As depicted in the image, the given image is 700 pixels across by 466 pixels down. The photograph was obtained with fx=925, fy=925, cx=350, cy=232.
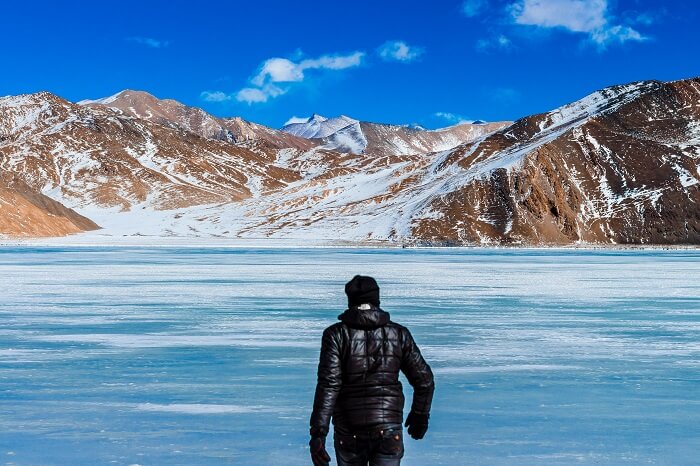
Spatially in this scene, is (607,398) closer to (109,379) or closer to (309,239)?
(109,379)

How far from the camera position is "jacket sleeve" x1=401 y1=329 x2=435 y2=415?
23.1ft

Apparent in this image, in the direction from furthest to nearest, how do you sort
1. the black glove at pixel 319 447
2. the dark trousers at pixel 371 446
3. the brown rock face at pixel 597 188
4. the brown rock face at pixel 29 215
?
the brown rock face at pixel 29 215 < the brown rock face at pixel 597 188 < the dark trousers at pixel 371 446 < the black glove at pixel 319 447

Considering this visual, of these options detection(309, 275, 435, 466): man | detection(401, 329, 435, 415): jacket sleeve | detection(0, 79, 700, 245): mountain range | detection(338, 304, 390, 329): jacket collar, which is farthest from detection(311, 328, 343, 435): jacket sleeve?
detection(0, 79, 700, 245): mountain range

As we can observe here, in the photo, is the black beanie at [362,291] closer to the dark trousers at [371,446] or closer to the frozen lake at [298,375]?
the dark trousers at [371,446]

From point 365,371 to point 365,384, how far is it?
114mm

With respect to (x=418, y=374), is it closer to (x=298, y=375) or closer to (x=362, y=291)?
(x=362, y=291)

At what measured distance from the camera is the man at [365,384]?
6902 mm

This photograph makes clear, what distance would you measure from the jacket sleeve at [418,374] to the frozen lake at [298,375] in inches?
146

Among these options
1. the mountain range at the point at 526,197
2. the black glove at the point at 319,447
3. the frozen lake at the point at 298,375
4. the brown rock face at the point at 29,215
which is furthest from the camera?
the mountain range at the point at 526,197

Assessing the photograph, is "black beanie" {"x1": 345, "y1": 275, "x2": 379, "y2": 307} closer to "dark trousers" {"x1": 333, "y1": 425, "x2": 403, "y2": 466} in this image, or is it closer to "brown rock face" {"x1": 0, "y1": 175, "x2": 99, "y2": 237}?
"dark trousers" {"x1": 333, "y1": 425, "x2": 403, "y2": 466}

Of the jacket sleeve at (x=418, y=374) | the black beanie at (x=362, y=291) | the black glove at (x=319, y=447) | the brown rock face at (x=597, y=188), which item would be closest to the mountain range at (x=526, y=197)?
the brown rock face at (x=597, y=188)

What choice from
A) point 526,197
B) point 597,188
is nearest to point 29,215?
point 526,197

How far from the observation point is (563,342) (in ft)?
69.5

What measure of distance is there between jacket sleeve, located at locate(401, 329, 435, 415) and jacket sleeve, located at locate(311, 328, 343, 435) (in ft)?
1.79
